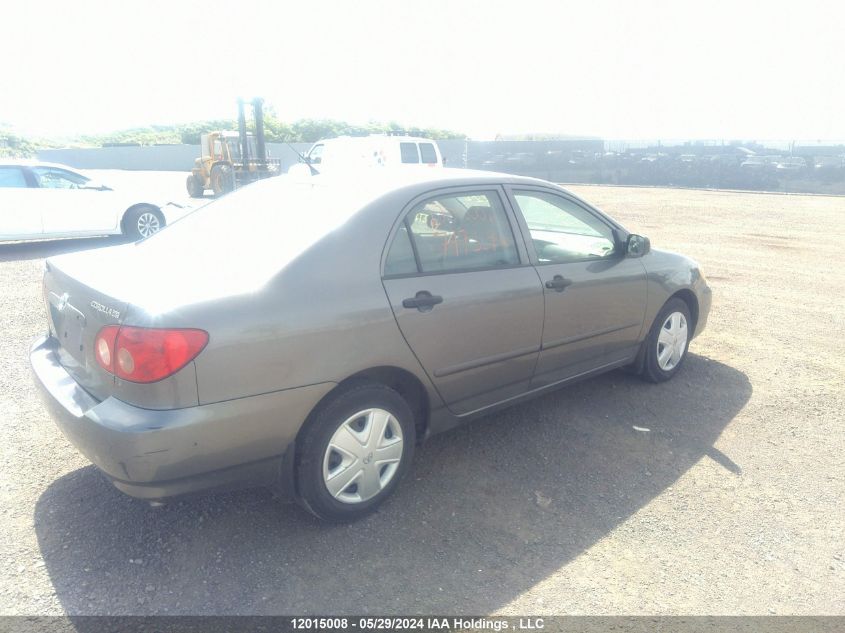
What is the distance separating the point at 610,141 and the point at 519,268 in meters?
37.3

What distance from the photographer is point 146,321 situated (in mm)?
2510

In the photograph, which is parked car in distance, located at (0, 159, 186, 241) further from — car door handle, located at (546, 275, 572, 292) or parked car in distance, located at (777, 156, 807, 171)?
parked car in distance, located at (777, 156, 807, 171)

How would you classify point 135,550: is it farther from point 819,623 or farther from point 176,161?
point 176,161

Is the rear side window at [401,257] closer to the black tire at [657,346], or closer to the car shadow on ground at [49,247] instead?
A: the black tire at [657,346]

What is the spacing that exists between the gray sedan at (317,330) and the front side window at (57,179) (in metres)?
8.05

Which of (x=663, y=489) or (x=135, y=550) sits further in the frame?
(x=663, y=489)

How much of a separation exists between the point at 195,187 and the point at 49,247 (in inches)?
437

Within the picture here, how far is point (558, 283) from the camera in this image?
381cm

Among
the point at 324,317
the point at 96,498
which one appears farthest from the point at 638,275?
the point at 96,498

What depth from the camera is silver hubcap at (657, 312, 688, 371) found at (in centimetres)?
481

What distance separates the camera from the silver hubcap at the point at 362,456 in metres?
2.95

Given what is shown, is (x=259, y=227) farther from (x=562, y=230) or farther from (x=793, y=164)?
(x=793, y=164)

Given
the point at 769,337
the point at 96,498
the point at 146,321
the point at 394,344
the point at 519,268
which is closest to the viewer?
the point at 146,321

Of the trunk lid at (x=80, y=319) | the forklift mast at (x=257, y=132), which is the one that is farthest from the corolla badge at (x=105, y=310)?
the forklift mast at (x=257, y=132)
